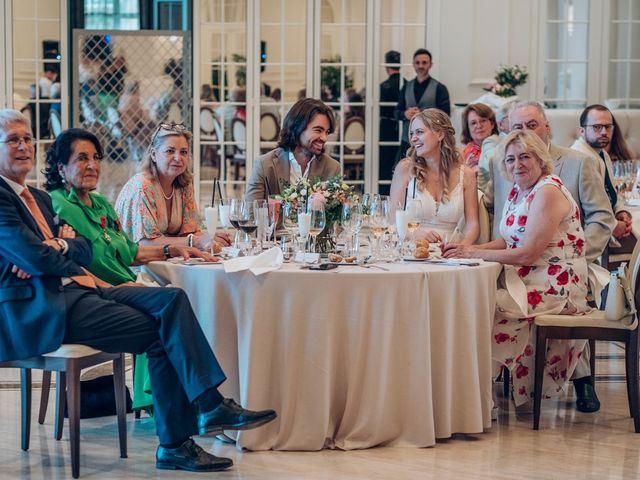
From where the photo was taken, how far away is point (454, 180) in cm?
533

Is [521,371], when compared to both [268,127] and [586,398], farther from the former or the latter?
[268,127]

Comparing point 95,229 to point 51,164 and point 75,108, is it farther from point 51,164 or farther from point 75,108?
point 75,108

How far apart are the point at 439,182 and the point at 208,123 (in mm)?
6813

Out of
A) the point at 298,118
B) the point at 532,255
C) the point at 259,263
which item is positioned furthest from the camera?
the point at 298,118

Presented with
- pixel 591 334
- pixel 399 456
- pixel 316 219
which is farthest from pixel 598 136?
pixel 399 456

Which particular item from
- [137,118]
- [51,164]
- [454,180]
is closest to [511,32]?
[137,118]

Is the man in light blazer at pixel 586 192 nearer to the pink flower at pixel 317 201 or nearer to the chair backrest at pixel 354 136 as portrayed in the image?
the pink flower at pixel 317 201

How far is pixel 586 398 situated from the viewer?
5051 millimetres

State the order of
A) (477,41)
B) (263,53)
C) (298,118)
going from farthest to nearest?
1. (263,53)
2. (477,41)
3. (298,118)

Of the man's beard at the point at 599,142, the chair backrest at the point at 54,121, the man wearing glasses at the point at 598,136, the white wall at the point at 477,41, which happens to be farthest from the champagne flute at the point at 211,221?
the chair backrest at the point at 54,121

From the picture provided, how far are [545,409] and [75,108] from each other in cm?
821

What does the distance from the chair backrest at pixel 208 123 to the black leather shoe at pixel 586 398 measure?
24.2 feet

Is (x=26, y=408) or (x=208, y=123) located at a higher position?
(x=208, y=123)

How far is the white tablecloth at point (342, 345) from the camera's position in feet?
13.8
